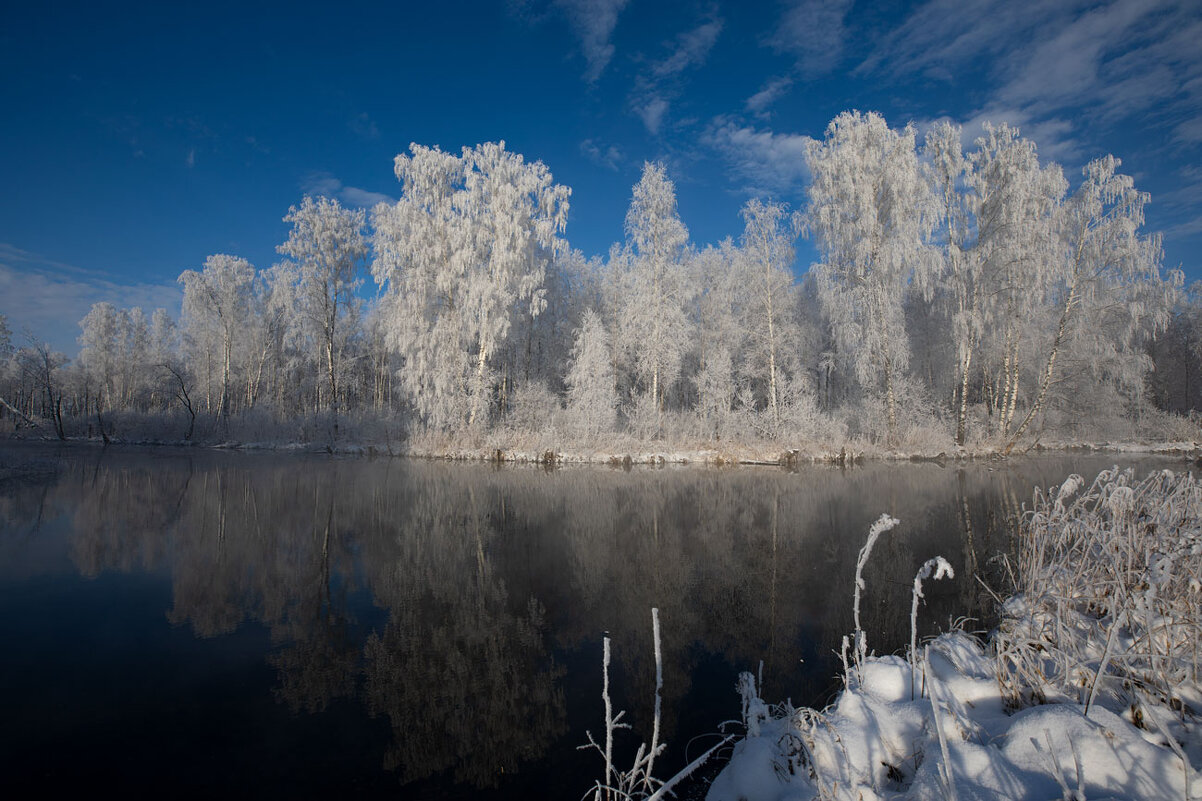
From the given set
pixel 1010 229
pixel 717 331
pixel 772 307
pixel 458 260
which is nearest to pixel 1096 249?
pixel 1010 229

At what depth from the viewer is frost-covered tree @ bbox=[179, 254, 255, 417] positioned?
3675 centimetres

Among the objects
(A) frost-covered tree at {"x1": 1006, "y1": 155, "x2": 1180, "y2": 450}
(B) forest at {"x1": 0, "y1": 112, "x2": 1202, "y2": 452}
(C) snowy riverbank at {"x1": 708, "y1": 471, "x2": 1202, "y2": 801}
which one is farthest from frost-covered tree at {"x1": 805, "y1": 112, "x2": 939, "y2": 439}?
(C) snowy riverbank at {"x1": 708, "y1": 471, "x2": 1202, "y2": 801}

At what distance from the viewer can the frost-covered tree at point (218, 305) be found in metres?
36.8

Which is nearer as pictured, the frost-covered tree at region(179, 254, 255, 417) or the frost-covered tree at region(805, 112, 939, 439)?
the frost-covered tree at region(805, 112, 939, 439)

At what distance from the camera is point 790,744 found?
3.06 meters

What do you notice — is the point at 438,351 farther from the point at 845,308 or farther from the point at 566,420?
the point at 845,308

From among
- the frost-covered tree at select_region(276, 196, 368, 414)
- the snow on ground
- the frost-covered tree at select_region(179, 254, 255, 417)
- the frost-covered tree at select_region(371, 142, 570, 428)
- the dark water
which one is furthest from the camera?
the frost-covered tree at select_region(179, 254, 255, 417)

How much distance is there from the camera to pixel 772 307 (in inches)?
1054

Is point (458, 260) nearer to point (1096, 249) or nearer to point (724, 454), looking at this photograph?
point (724, 454)

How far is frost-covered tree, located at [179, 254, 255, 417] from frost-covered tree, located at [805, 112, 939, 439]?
115 ft

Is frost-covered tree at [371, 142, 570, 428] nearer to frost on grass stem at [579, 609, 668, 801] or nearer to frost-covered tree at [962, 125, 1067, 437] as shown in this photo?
frost-covered tree at [962, 125, 1067, 437]

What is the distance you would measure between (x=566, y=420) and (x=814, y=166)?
49.6 feet

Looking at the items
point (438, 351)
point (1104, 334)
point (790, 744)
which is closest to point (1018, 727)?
point (790, 744)

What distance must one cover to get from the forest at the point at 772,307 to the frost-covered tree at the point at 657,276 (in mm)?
101
